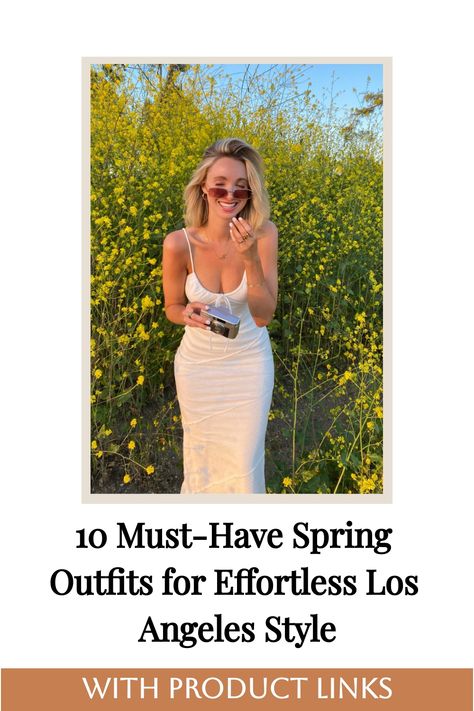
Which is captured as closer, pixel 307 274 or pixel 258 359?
pixel 258 359

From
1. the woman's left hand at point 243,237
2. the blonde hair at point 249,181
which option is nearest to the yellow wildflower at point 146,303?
the blonde hair at point 249,181

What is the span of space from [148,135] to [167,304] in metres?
1.00

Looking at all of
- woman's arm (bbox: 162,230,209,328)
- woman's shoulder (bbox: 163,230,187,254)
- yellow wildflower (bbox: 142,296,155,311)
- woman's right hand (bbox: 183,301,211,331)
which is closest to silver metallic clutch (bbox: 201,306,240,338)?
woman's right hand (bbox: 183,301,211,331)

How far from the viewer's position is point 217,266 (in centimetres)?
193

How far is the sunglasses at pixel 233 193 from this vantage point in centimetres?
184

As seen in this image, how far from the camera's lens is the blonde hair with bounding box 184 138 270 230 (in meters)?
1.83

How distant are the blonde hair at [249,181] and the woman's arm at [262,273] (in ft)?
0.18

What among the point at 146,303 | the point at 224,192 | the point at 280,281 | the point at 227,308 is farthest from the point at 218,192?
the point at 280,281

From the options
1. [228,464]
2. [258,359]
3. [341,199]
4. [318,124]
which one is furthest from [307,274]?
[228,464]

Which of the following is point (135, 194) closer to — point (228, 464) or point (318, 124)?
point (318, 124)

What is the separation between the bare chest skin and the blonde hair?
10 centimetres

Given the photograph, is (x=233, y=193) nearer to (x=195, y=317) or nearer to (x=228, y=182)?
(x=228, y=182)

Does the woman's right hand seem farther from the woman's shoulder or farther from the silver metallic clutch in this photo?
the woman's shoulder

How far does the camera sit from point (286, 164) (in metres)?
2.92
